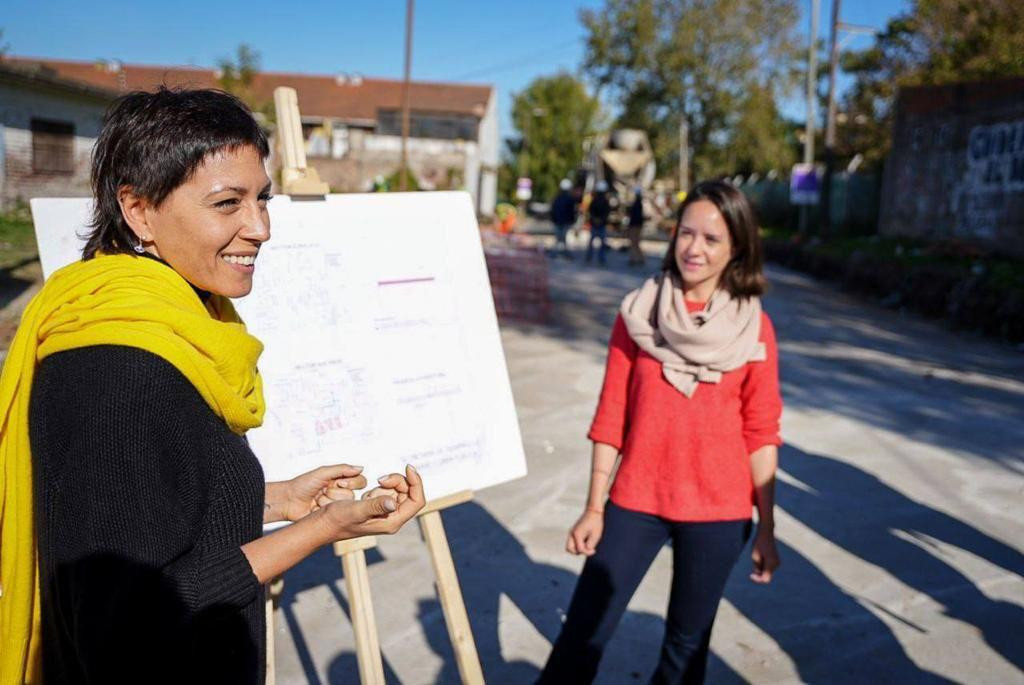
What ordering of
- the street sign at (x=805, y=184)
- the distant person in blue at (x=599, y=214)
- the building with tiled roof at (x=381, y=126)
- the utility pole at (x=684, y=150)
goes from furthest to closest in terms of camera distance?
the utility pole at (x=684, y=150)
the building with tiled roof at (x=381, y=126)
the street sign at (x=805, y=184)
the distant person in blue at (x=599, y=214)

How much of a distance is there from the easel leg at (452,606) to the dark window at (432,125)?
36031 millimetres

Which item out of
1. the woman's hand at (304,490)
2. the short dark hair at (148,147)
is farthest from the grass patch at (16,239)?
the short dark hair at (148,147)

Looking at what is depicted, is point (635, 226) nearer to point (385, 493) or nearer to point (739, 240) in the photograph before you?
point (739, 240)

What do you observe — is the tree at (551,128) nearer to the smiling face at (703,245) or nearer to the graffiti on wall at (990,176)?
the graffiti on wall at (990,176)

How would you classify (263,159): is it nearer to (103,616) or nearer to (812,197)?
(103,616)

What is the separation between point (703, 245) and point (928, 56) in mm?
26248

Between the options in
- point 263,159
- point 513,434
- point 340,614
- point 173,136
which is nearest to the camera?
point 173,136

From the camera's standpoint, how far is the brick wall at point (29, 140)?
57.9ft

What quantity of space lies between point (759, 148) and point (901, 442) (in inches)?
1477

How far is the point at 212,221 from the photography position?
147 cm

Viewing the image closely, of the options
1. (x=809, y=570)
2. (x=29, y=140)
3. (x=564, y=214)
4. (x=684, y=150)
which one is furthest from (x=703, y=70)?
(x=809, y=570)

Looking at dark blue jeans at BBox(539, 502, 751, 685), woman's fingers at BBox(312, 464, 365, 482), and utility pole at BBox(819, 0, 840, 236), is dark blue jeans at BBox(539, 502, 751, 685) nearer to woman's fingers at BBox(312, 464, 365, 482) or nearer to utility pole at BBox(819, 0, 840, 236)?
woman's fingers at BBox(312, 464, 365, 482)

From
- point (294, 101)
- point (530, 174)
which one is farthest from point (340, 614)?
point (530, 174)

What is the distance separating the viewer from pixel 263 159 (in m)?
1.58
